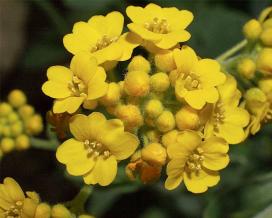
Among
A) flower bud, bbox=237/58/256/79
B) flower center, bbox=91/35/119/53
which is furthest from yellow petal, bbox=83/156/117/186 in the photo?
flower bud, bbox=237/58/256/79

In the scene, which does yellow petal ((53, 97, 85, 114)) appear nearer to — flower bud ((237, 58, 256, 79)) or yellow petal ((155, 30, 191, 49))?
yellow petal ((155, 30, 191, 49))

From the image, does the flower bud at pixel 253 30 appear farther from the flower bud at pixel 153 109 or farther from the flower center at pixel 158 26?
the flower bud at pixel 153 109

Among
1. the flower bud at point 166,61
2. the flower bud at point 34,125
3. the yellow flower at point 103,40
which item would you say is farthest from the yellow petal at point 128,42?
the flower bud at point 34,125

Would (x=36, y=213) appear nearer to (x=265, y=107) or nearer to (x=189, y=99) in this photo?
(x=189, y=99)

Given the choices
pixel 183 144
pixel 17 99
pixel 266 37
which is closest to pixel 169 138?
pixel 183 144

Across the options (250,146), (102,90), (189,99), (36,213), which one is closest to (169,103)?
(189,99)
